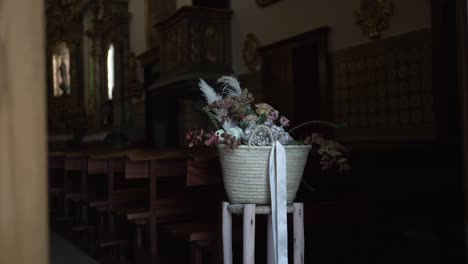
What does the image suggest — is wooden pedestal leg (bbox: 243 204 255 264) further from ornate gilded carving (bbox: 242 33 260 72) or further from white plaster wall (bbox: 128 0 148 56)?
white plaster wall (bbox: 128 0 148 56)

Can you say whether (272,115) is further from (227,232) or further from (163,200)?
(163,200)

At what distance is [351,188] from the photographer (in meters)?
4.46

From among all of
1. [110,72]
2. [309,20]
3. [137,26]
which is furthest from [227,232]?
[110,72]

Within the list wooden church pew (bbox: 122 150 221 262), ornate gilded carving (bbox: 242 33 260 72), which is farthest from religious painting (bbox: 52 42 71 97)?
wooden church pew (bbox: 122 150 221 262)

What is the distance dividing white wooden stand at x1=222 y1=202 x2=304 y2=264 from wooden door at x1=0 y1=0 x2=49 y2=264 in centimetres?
148

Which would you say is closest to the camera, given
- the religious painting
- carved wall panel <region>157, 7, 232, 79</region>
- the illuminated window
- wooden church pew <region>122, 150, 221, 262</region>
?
wooden church pew <region>122, 150, 221, 262</region>

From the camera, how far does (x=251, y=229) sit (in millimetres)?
2590

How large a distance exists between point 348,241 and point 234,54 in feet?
18.5

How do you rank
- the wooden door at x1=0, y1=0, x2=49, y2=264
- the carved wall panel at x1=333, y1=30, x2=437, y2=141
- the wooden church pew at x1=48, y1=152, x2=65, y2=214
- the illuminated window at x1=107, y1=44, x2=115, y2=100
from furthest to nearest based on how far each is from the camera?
the illuminated window at x1=107, y1=44, x2=115, y2=100, the wooden church pew at x1=48, y1=152, x2=65, y2=214, the carved wall panel at x1=333, y1=30, x2=437, y2=141, the wooden door at x1=0, y1=0, x2=49, y2=264

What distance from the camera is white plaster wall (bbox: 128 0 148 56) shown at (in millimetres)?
13867

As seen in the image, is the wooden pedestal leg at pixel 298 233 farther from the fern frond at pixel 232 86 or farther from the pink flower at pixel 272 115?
the fern frond at pixel 232 86

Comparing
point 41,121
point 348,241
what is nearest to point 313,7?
point 348,241

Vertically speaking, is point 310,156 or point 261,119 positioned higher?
point 261,119

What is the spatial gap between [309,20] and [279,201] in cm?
569
